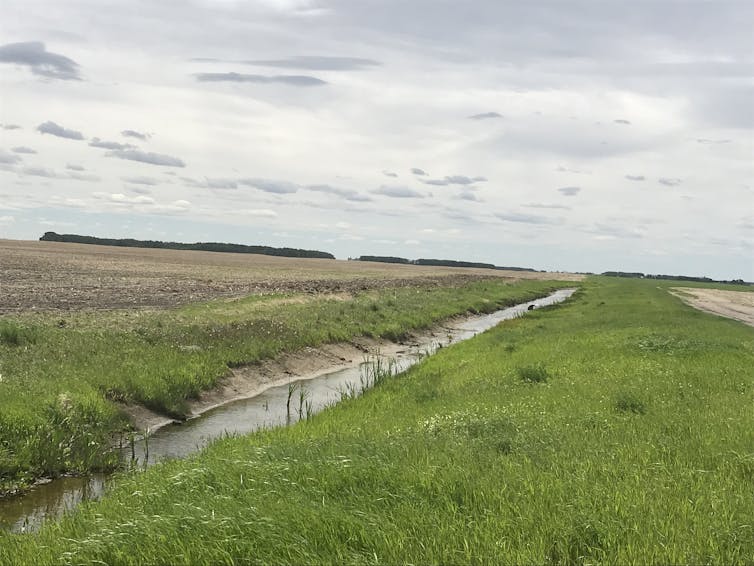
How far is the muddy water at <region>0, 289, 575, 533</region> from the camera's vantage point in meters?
10.8

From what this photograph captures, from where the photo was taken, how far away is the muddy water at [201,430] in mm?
10773

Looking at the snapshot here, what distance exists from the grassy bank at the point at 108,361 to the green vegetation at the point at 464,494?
3.29 meters

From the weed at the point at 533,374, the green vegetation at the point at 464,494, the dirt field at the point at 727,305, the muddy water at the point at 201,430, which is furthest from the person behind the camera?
the dirt field at the point at 727,305

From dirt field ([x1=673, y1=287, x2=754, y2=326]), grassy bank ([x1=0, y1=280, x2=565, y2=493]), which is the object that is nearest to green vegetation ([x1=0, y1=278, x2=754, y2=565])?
grassy bank ([x1=0, y1=280, x2=565, y2=493])

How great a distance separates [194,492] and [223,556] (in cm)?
235

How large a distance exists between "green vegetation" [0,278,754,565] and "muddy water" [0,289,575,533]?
160cm

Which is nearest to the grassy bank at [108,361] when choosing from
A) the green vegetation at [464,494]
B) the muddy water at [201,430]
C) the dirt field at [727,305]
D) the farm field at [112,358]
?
the farm field at [112,358]

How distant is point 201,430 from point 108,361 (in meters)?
4.35

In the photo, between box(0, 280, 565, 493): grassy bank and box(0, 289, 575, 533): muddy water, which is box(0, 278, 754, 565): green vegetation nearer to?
box(0, 289, 575, 533): muddy water

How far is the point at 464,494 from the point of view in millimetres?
7270

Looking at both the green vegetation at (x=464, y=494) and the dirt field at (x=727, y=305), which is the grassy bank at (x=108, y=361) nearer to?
the green vegetation at (x=464, y=494)

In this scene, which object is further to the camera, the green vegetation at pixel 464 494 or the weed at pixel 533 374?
the weed at pixel 533 374

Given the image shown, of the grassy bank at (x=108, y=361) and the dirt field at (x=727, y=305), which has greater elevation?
the dirt field at (x=727, y=305)

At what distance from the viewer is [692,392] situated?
13.7 metres
